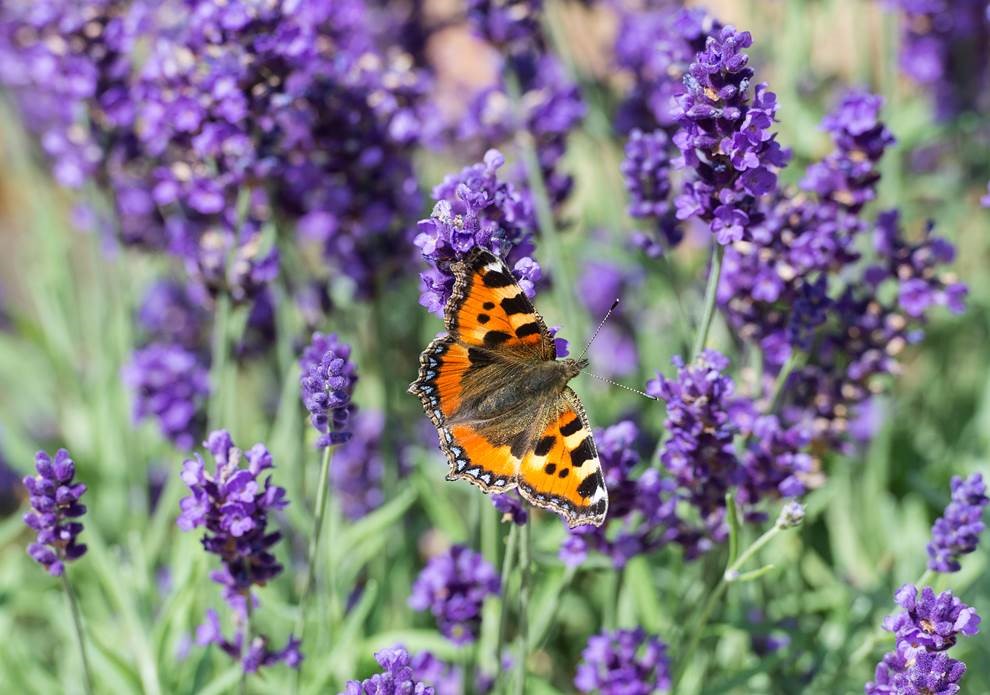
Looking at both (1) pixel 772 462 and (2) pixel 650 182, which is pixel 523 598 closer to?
(1) pixel 772 462

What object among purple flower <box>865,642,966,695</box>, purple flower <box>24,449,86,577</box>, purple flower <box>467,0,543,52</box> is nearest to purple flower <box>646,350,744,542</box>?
purple flower <box>865,642,966,695</box>

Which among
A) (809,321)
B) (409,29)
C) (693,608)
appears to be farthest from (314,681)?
(409,29)

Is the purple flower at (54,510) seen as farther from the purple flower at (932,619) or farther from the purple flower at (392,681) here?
the purple flower at (932,619)

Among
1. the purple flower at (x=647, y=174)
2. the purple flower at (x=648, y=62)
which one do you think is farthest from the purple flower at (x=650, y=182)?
the purple flower at (x=648, y=62)

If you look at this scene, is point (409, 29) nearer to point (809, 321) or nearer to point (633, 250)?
point (633, 250)

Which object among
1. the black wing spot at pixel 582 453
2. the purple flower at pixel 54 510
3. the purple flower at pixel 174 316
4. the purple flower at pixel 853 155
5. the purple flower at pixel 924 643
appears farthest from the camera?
the purple flower at pixel 174 316

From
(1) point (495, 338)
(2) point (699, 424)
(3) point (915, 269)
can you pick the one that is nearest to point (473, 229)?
(1) point (495, 338)

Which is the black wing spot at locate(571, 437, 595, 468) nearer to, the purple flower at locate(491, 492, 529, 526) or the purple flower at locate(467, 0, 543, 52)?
the purple flower at locate(491, 492, 529, 526)
